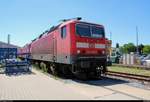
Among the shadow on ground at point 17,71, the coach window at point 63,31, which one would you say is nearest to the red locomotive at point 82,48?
the coach window at point 63,31

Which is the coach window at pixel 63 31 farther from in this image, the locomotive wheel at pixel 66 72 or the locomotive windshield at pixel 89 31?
the locomotive wheel at pixel 66 72

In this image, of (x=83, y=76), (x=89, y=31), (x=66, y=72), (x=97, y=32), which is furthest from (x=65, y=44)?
(x=66, y=72)

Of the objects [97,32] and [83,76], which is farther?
[83,76]

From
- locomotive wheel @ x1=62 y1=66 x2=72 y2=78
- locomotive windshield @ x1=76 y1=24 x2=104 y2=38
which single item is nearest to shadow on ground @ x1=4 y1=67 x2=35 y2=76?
locomotive wheel @ x1=62 y1=66 x2=72 y2=78

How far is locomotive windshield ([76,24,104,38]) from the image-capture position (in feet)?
48.1

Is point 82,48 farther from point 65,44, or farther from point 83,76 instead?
point 83,76

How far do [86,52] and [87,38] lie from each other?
2.67 feet

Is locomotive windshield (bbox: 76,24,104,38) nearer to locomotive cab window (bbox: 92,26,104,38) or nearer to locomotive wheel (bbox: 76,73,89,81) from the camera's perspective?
locomotive cab window (bbox: 92,26,104,38)

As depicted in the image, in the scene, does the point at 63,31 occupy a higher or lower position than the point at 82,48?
higher

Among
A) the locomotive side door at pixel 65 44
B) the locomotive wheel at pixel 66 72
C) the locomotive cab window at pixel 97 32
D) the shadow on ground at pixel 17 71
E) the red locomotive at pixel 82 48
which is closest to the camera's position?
the red locomotive at pixel 82 48

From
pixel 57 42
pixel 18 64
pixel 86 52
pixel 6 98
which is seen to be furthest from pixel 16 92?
pixel 18 64

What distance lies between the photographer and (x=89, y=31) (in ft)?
49.1

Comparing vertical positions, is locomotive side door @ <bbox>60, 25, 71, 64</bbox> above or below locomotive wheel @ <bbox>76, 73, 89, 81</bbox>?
above

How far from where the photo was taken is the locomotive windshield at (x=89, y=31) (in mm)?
14672
